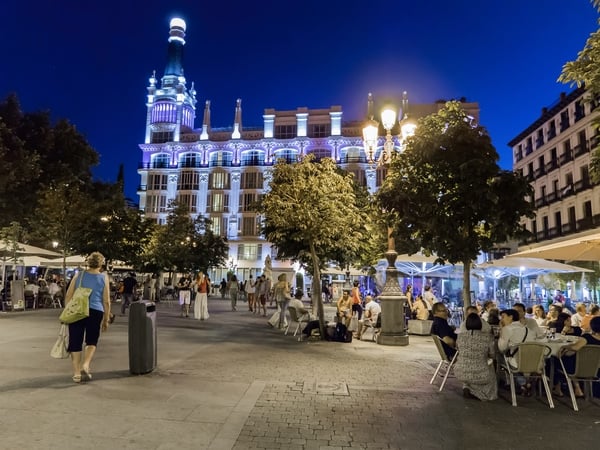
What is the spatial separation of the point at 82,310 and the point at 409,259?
1132cm

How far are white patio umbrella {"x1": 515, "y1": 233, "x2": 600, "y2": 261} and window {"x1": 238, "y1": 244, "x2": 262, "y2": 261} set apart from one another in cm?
4687

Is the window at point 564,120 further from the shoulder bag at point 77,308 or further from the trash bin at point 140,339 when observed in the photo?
the shoulder bag at point 77,308

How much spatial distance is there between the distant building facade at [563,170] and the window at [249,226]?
30.9m

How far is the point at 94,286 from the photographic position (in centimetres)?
648

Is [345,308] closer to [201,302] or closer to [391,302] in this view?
[391,302]

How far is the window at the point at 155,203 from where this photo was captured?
5938 cm

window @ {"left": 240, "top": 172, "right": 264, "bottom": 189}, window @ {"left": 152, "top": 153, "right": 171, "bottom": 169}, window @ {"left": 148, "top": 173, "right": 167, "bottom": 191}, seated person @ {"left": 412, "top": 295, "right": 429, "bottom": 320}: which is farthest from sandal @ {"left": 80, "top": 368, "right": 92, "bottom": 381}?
window @ {"left": 152, "top": 153, "right": 171, "bottom": 169}

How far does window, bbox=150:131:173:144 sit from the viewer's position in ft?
200

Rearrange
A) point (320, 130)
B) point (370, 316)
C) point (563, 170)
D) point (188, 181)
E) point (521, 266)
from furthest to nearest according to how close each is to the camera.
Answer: point (188, 181) < point (320, 130) < point (563, 170) < point (521, 266) < point (370, 316)

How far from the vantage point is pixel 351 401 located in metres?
5.81

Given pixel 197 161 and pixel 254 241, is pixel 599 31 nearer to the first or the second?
pixel 254 241

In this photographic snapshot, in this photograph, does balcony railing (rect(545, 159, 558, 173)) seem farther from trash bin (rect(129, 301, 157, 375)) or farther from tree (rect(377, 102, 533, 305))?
trash bin (rect(129, 301, 157, 375))

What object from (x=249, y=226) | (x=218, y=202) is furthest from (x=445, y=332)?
(x=218, y=202)

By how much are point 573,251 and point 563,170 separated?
1374 inches
